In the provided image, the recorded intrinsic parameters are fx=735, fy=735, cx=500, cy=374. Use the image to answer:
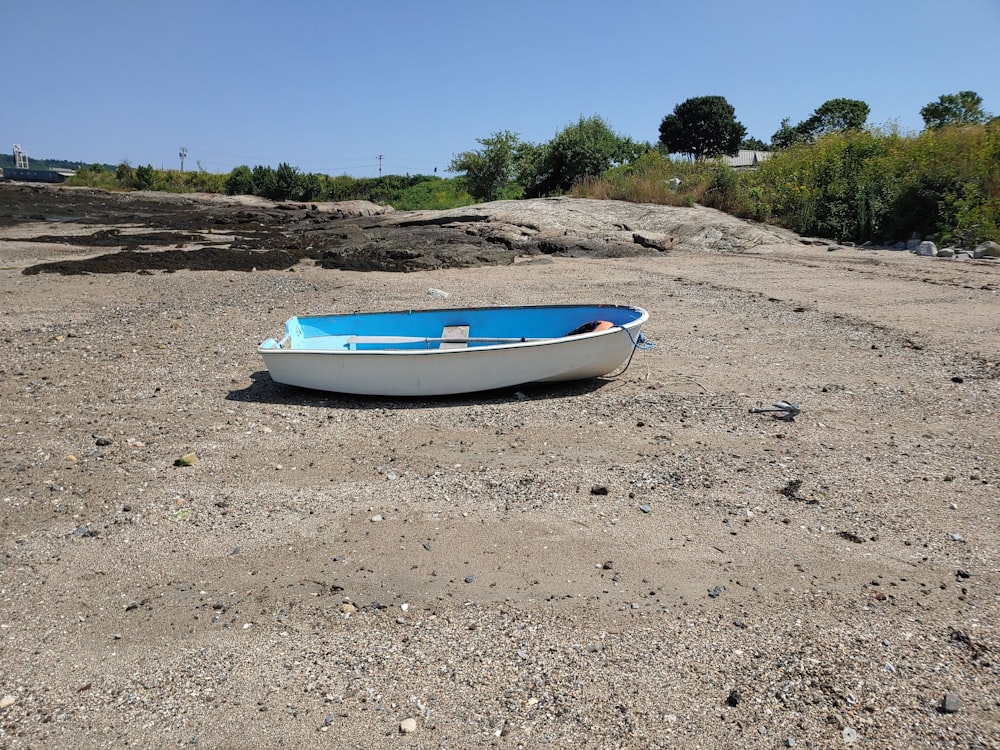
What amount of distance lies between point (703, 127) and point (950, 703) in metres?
77.9

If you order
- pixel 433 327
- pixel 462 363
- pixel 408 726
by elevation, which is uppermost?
pixel 433 327

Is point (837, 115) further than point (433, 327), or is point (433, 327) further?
point (837, 115)

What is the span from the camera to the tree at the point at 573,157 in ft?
94.4

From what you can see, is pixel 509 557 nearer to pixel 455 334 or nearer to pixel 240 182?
pixel 455 334

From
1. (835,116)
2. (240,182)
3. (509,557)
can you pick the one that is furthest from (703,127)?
(509,557)

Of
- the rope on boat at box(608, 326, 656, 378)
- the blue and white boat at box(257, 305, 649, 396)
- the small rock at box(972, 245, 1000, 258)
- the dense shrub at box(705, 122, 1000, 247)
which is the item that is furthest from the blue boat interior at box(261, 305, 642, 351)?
the dense shrub at box(705, 122, 1000, 247)

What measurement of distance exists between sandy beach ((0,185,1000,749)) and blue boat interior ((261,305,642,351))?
2.60 ft

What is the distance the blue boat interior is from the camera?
7648 mm

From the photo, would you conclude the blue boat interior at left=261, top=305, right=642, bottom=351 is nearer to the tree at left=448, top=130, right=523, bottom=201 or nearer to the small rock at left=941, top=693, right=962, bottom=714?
the small rock at left=941, top=693, right=962, bottom=714

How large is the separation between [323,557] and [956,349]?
748 centimetres

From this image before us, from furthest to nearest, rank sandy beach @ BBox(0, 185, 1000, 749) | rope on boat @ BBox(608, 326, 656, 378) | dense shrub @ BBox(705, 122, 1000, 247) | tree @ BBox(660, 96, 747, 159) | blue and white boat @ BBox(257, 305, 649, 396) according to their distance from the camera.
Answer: tree @ BBox(660, 96, 747, 159) < dense shrub @ BBox(705, 122, 1000, 247) < rope on boat @ BBox(608, 326, 656, 378) < blue and white boat @ BBox(257, 305, 649, 396) < sandy beach @ BBox(0, 185, 1000, 749)

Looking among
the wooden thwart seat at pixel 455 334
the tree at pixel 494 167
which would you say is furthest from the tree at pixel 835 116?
the wooden thwart seat at pixel 455 334

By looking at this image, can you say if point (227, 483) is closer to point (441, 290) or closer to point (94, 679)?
point (94, 679)

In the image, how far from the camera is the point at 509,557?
4.06 meters
